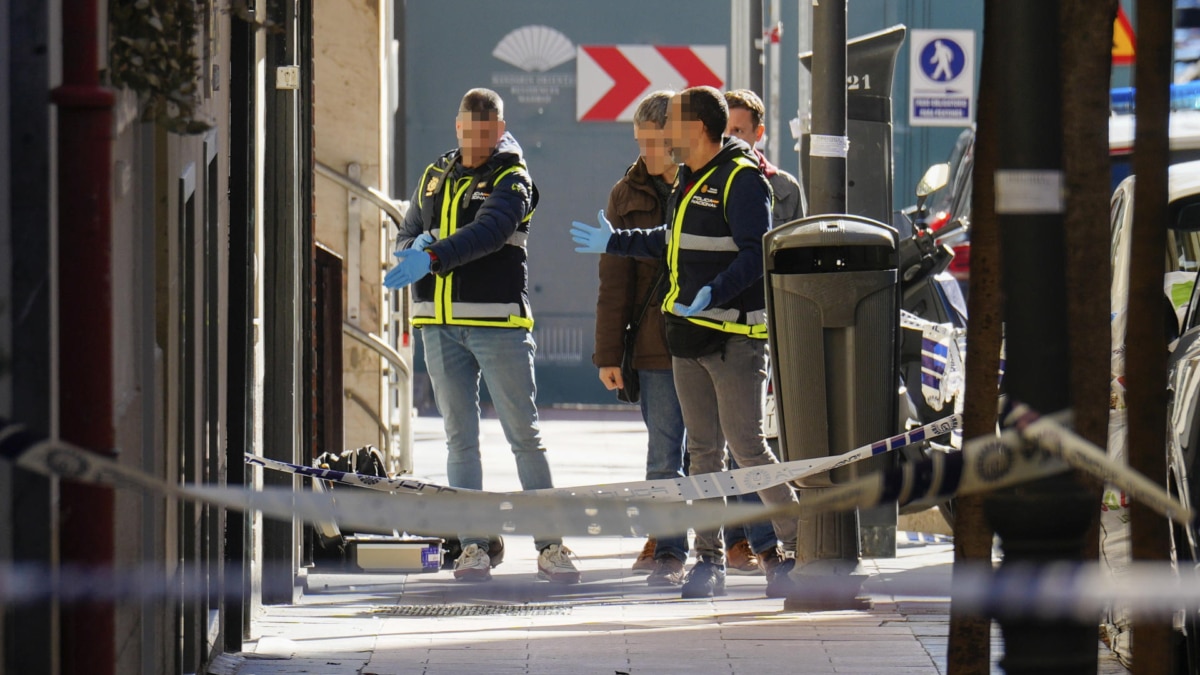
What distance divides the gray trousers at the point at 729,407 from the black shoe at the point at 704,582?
0.09m

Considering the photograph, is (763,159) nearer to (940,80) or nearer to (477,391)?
(477,391)

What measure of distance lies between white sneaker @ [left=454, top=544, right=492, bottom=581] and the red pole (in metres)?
4.39

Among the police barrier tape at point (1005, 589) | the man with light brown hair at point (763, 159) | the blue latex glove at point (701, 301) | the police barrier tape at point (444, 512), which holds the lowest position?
the police barrier tape at point (1005, 589)

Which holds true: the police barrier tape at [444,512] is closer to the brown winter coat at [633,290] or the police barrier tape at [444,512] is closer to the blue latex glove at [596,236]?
the blue latex glove at [596,236]

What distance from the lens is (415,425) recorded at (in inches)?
587

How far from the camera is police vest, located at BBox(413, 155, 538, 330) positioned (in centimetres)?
750

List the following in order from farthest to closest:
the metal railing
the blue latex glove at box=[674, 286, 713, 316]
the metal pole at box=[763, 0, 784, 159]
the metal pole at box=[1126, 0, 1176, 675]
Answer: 1. the metal pole at box=[763, 0, 784, 159]
2. the metal railing
3. the blue latex glove at box=[674, 286, 713, 316]
4. the metal pole at box=[1126, 0, 1176, 675]

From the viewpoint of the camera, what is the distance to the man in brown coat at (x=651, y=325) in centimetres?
750

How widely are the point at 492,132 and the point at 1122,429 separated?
2810 millimetres

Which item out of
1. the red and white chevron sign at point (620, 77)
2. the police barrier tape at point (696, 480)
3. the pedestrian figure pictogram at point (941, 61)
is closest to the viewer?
the police barrier tape at point (696, 480)

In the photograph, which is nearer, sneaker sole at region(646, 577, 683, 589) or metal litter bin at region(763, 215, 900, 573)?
metal litter bin at region(763, 215, 900, 573)

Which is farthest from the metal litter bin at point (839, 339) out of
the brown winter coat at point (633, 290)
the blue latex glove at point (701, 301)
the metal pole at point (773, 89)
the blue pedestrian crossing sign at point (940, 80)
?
the blue pedestrian crossing sign at point (940, 80)

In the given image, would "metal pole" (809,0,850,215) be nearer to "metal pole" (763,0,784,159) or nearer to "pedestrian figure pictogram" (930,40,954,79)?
"metal pole" (763,0,784,159)

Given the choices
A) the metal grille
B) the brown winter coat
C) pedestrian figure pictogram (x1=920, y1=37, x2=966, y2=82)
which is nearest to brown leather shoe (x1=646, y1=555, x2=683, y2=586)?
the metal grille
